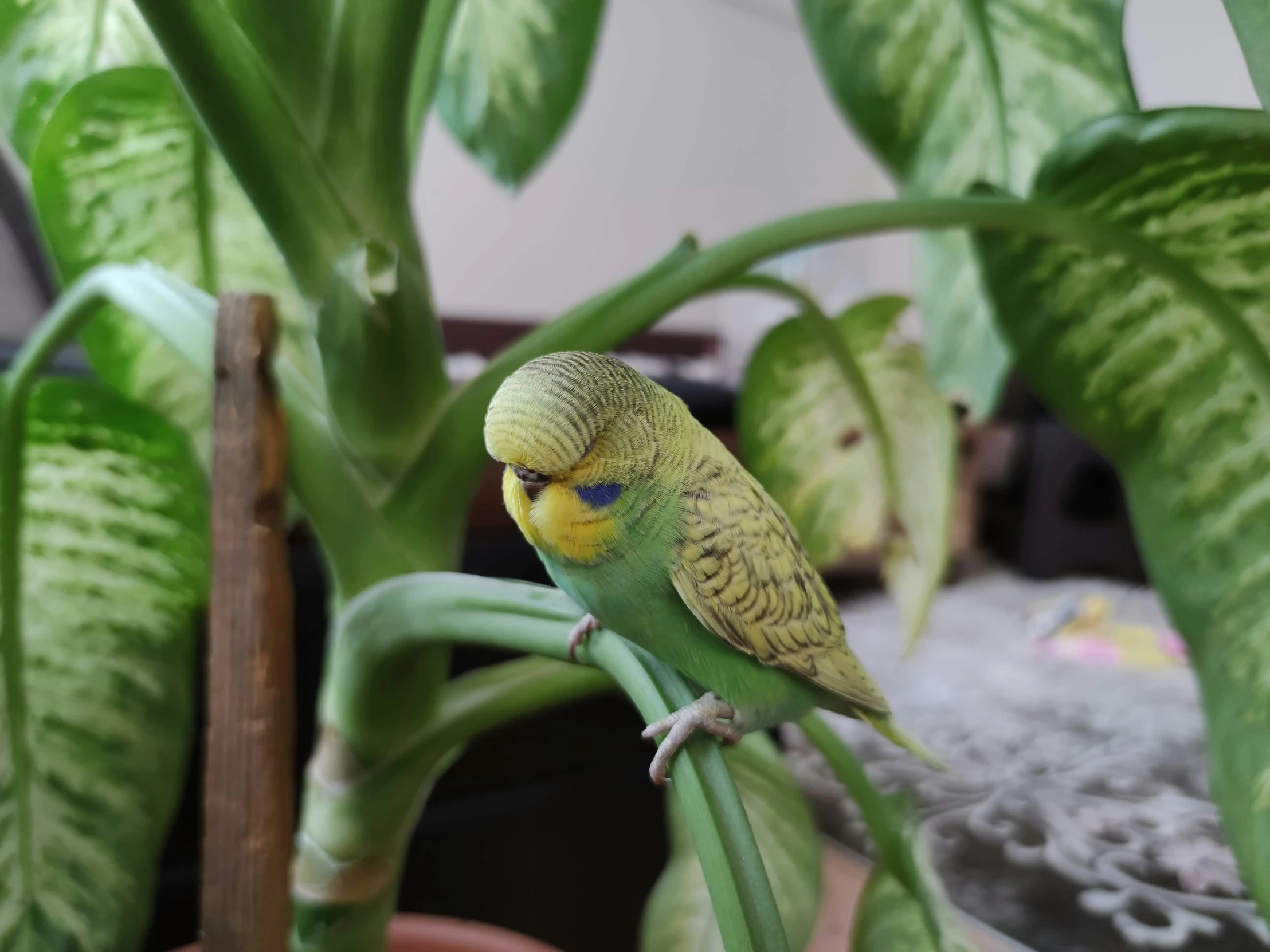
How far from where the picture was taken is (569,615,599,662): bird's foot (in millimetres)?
234

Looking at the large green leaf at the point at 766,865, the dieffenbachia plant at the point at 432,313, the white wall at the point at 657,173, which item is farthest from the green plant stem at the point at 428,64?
the white wall at the point at 657,173

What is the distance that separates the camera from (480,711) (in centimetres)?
33

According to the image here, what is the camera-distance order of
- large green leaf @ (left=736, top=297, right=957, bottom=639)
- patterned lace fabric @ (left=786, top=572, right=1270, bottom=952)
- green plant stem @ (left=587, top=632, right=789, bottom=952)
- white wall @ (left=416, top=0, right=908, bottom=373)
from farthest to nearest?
white wall @ (left=416, top=0, right=908, bottom=373) < patterned lace fabric @ (left=786, top=572, right=1270, bottom=952) < large green leaf @ (left=736, top=297, right=957, bottom=639) < green plant stem @ (left=587, top=632, right=789, bottom=952)

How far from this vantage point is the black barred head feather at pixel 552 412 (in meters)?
0.18

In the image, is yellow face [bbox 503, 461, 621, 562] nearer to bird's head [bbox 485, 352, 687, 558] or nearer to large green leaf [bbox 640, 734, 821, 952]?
bird's head [bbox 485, 352, 687, 558]

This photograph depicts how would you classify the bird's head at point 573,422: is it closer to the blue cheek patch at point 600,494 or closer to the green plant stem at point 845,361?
the blue cheek patch at point 600,494

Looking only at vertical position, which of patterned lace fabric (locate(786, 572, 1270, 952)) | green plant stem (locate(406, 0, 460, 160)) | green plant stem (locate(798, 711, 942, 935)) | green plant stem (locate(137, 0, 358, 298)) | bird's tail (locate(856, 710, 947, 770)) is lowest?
patterned lace fabric (locate(786, 572, 1270, 952))

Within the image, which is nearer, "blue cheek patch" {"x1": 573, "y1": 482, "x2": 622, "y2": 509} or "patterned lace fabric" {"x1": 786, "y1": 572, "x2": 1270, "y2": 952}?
"blue cheek patch" {"x1": 573, "y1": 482, "x2": 622, "y2": 509}

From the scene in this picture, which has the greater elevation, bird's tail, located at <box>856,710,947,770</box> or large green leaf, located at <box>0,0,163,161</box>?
large green leaf, located at <box>0,0,163,161</box>

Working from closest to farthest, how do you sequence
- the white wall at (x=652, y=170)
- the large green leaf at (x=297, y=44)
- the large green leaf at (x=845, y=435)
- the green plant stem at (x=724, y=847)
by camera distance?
1. the green plant stem at (x=724, y=847)
2. the large green leaf at (x=297, y=44)
3. the large green leaf at (x=845, y=435)
4. the white wall at (x=652, y=170)

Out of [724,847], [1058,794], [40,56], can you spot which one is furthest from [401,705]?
[1058,794]

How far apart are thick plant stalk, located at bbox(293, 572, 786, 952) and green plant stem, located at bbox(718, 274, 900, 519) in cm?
21

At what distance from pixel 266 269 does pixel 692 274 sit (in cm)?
28

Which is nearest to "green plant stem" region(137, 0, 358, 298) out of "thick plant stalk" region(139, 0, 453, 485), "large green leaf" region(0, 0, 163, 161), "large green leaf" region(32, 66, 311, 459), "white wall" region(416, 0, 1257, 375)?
"thick plant stalk" region(139, 0, 453, 485)
